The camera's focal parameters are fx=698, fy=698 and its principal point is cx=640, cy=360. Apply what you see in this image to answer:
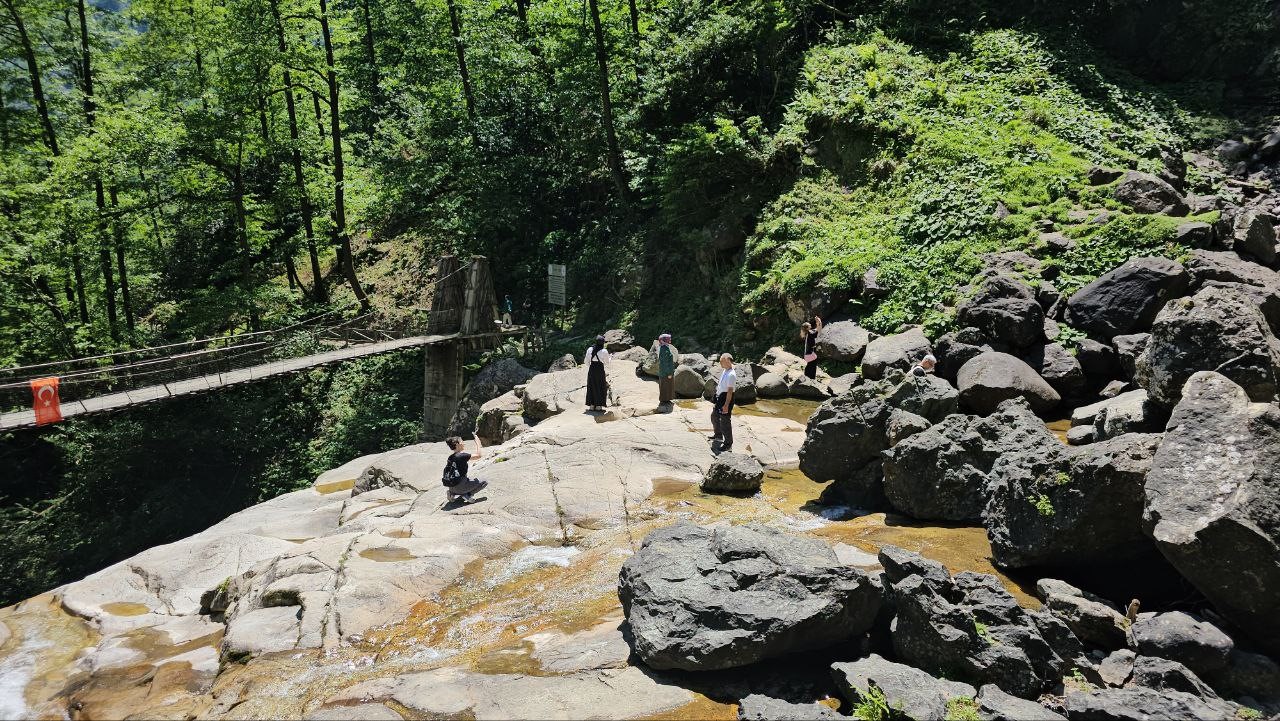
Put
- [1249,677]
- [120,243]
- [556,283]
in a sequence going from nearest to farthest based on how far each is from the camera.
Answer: [1249,677] → [120,243] → [556,283]

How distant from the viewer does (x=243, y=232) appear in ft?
77.5

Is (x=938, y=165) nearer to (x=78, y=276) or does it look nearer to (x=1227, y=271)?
(x=1227, y=271)

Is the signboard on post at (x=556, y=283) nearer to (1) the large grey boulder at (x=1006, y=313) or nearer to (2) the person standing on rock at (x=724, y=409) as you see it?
(2) the person standing on rock at (x=724, y=409)

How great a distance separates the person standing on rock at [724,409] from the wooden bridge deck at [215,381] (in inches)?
414

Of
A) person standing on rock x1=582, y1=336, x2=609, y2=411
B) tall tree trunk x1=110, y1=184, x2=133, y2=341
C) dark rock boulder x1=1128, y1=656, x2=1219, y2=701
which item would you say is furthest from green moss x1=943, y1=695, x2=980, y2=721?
tall tree trunk x1=110, y1=184, x2=133, y2=341

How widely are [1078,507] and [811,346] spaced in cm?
942

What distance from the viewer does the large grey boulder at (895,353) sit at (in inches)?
547

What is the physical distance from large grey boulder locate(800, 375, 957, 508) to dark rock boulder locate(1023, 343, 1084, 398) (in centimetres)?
314

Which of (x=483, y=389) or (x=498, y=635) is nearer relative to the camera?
(x=498, y=635)

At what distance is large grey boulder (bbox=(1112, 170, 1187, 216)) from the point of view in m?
14.5

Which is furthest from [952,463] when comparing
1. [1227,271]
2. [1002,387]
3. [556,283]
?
[556,283]

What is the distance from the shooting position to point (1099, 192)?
50.3ft

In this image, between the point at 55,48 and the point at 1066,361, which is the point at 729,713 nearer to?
the point at 1066,361

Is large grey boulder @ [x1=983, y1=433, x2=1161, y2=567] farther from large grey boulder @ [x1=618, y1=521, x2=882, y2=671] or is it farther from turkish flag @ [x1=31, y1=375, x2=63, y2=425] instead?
turkish flag @ [x1=31, y1=375, x2=63, y2=425]
